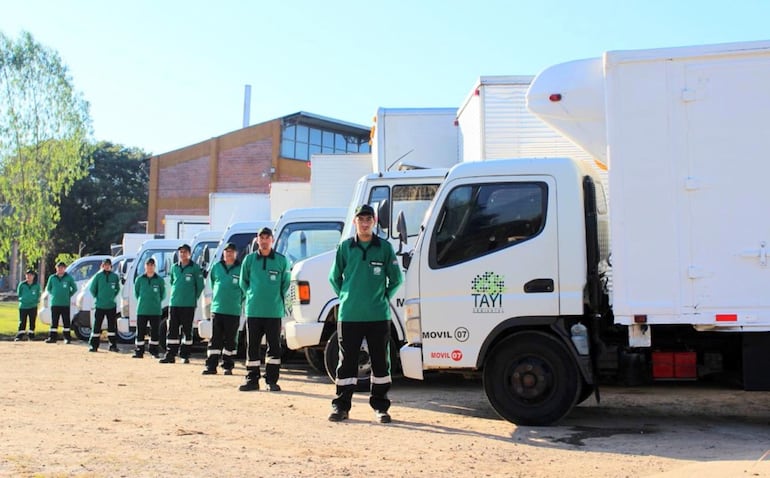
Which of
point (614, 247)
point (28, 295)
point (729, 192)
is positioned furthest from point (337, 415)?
point (28, 295)

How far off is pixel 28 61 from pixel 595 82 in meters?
35.2

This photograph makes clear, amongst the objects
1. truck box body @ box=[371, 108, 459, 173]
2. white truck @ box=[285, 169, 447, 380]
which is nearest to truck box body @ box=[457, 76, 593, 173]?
white truck @ box=[285, 169, 447, 380]

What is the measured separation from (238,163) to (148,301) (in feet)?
104

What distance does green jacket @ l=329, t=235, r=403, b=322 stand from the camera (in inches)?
287

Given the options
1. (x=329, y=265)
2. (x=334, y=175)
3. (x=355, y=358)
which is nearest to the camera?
(x=355, y=358)

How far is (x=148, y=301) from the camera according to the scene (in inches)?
562

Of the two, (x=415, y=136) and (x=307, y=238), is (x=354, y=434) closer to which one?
(x=307, y=238)

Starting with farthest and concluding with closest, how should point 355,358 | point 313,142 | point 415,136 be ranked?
point 313,142 < point 415,136 < point 355,358

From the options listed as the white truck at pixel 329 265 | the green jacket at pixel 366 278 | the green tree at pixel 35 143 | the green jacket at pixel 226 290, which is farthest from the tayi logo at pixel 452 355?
the green tree at pixel 35 143

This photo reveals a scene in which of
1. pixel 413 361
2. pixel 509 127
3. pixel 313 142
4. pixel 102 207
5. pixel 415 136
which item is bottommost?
pixel 413 361

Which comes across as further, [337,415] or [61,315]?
[61,315]

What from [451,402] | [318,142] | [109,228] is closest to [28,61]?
[318,142]

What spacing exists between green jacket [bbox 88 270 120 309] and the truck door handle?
11.4m

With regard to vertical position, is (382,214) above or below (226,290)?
above
